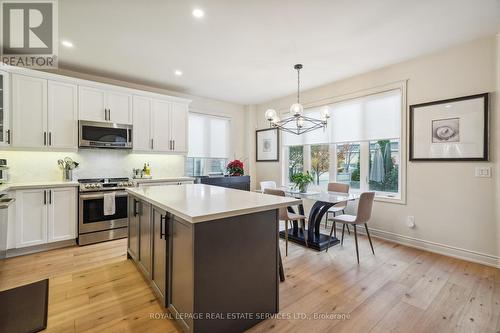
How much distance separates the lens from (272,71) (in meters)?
3.89

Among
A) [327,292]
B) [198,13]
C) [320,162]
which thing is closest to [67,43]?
[198,13]

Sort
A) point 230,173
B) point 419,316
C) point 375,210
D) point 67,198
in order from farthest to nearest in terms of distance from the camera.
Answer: point 230,173
point 375,210
point 67,198
point 419,316

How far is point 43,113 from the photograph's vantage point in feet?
11.1

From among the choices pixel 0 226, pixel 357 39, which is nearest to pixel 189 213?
pixel 0 226

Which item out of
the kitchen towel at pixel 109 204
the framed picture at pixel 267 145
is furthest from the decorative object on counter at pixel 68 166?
the framed picture at pixel 267 145

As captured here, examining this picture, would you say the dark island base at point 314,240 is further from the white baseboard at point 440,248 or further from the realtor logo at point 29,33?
the realtor logo at point 29,33

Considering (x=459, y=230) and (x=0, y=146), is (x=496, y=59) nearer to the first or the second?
(x=459, y=230)

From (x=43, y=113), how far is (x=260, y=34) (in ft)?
10.7

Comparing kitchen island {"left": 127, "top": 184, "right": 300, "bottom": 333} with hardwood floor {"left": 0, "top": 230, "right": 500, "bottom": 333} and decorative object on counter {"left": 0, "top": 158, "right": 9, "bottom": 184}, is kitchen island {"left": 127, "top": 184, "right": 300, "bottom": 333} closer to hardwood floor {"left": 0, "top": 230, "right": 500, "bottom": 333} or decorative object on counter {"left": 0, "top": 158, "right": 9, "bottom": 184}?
hardwood floor {"left": 0, "top": 230, "right": 500, "bottom": 333}

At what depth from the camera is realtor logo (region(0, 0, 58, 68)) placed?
234 centimetres

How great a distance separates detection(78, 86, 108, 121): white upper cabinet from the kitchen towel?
1278mm

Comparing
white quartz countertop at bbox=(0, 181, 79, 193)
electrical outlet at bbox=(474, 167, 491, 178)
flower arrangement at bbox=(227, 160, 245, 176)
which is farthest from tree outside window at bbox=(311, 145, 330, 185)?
white quartz countertop at bbox=(0, 181, 79, 193)

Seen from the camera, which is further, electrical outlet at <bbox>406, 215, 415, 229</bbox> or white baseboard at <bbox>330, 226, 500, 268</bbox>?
electrical outlet at <bbox>406, 215, 415, 229</bbox>

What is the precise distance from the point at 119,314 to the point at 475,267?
3.84m
